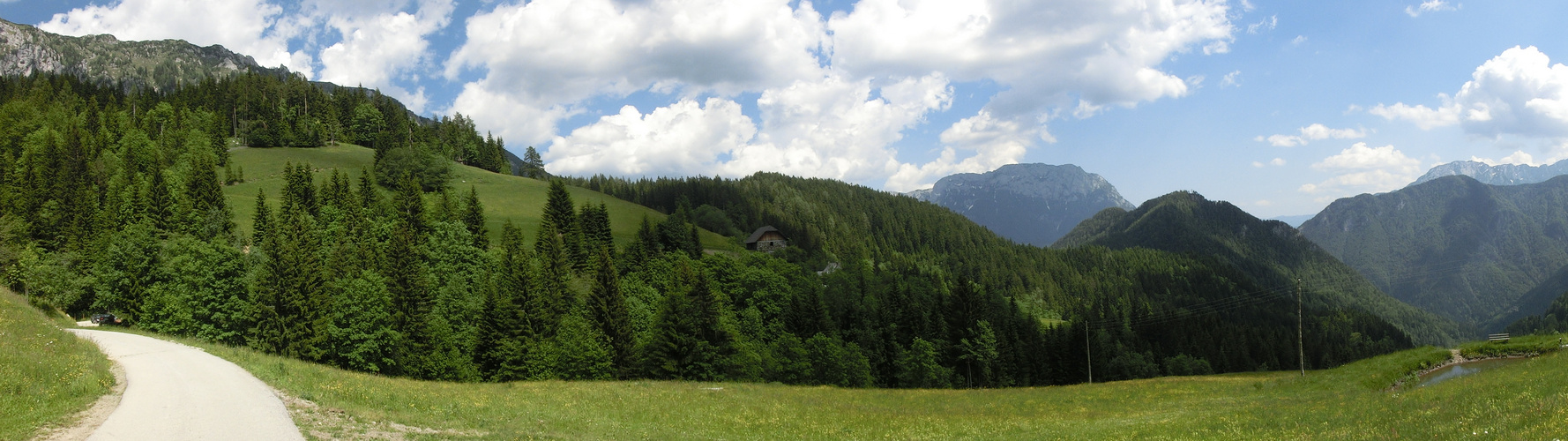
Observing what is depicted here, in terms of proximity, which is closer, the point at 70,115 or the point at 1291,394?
the point at 1291,394

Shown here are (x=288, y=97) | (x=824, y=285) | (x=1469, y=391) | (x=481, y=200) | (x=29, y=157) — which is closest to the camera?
(x=1469, y=391)

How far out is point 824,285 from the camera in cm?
12325

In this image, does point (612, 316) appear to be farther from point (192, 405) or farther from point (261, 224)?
point (261, 224)

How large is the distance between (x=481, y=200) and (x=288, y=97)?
7838 cm

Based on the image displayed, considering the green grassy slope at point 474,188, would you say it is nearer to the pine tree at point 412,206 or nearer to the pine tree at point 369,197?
the pine tree at point 369,197

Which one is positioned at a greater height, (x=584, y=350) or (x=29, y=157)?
(x=29, y=157)

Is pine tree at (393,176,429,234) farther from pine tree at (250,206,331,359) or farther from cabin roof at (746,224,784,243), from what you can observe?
cabin roof at (746,224,784,243)

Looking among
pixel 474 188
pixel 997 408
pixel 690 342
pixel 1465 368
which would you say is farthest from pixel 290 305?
pixel 1465 368

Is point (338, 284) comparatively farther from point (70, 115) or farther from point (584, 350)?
point (70, 115)

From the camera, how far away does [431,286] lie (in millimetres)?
70312

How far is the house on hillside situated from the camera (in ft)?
577

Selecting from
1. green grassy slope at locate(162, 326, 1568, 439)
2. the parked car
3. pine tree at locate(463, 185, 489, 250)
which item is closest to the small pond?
green grassy slope at locate(162, 326, 1568, 439)

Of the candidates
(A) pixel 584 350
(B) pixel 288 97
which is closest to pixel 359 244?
(A) pixel 584 350

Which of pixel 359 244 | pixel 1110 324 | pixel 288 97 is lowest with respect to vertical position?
pixel 1110 324
